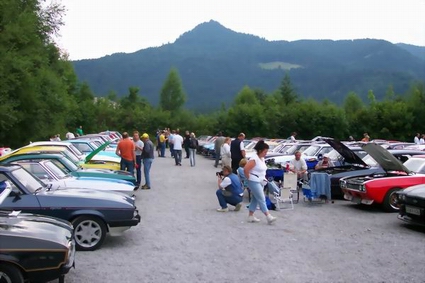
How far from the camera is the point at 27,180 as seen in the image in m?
8.55

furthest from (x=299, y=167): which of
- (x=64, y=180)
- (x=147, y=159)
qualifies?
(x=64, y=180)

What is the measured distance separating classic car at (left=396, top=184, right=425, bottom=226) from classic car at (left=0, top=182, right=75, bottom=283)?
273 inches

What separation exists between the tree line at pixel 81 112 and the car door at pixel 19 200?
74.9 feet

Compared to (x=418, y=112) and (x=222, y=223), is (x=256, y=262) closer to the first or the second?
(x=222, y=223)

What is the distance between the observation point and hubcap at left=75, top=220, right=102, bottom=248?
8.44m

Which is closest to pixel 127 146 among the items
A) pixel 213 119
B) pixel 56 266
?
Result: pixel 56 266

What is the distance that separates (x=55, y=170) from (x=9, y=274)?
5.69 meters

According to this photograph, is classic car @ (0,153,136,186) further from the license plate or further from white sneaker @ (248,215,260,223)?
the license plate

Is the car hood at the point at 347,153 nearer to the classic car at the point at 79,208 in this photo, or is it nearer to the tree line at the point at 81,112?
Result: the classic car at the point at 79,208

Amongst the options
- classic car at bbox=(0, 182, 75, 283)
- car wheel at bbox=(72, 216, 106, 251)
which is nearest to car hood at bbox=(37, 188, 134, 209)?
car wheel at bbox=(72, 216, 106, 251)

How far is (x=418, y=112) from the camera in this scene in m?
46.5

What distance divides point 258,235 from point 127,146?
745cm

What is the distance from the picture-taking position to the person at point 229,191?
495 inches

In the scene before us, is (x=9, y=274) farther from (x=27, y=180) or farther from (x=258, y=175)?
(x=258, y=175)
